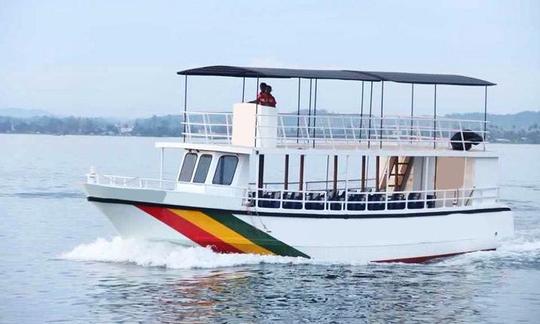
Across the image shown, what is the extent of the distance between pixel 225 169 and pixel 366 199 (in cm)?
377

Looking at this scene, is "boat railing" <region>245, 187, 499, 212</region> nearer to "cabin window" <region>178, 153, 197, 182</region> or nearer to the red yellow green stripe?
the red yellow green stripe

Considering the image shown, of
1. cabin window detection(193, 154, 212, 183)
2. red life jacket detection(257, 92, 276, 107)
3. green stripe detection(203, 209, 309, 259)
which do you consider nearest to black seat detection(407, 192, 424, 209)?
green stripe detection(203, 209, 309, 259)

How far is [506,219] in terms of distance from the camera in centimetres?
3794

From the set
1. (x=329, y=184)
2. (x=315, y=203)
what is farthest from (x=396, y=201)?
(x=329, y=184)

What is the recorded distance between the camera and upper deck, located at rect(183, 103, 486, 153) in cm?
3362

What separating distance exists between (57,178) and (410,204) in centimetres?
4796

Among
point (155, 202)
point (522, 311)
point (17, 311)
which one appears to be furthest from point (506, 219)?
point (17, 311)

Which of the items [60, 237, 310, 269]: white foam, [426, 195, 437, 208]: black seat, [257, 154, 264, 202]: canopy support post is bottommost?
[60, 237, 310, 269]: white foam

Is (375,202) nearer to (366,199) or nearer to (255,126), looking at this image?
(366,199)

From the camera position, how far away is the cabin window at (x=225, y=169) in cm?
3344

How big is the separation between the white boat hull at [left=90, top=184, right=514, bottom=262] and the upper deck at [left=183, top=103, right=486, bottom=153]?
2175 mm

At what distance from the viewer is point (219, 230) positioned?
32188mm

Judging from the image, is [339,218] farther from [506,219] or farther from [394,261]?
[506,219]

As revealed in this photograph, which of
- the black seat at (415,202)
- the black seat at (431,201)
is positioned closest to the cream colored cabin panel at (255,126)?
the black seat at (415,202)
